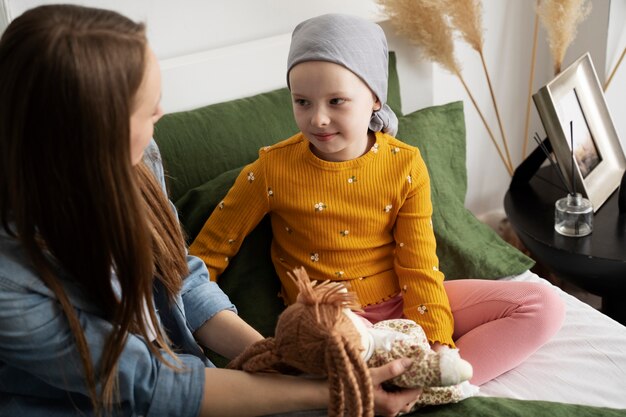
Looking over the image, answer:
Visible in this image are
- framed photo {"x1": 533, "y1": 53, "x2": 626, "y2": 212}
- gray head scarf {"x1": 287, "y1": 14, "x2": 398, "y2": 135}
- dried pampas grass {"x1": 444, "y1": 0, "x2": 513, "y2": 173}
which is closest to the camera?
gray head scarf {"x1": 287, "y1": 14, "x2": 398, "y2": 135}

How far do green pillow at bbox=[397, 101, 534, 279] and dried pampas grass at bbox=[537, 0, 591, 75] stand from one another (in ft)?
1.59

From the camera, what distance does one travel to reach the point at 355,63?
1466 mm

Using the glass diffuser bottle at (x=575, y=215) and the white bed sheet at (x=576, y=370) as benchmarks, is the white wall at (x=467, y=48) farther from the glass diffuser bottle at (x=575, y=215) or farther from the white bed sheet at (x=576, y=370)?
the white bed sheet at (x=576, y=370)

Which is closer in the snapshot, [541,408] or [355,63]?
[541,408]

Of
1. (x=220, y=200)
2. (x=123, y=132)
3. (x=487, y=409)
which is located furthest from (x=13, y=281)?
(x=487, y=409)

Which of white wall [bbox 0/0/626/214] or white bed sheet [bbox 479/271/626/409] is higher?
white wall [bbox 0/0/626/214]

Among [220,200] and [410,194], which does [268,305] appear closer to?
[220,200]

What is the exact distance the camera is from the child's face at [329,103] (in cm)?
145

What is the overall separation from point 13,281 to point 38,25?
1.09 feet

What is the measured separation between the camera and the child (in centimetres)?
153

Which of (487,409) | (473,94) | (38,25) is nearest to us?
(38,25)

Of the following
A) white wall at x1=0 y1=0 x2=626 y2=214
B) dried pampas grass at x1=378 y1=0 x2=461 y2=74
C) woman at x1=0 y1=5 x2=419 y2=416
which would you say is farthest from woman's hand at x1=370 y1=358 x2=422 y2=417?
dried pampas grass at x1=378 y1=0 x2=461 y2=74

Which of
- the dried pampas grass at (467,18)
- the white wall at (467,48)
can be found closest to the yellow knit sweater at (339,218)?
the white wall at (467,48)

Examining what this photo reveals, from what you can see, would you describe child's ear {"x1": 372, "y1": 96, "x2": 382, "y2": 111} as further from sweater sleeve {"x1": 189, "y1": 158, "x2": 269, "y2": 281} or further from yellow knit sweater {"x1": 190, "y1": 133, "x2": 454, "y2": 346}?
sweater sleeve {"x1": 189, "y1": 158, "x2": 269, "y2": 281}
